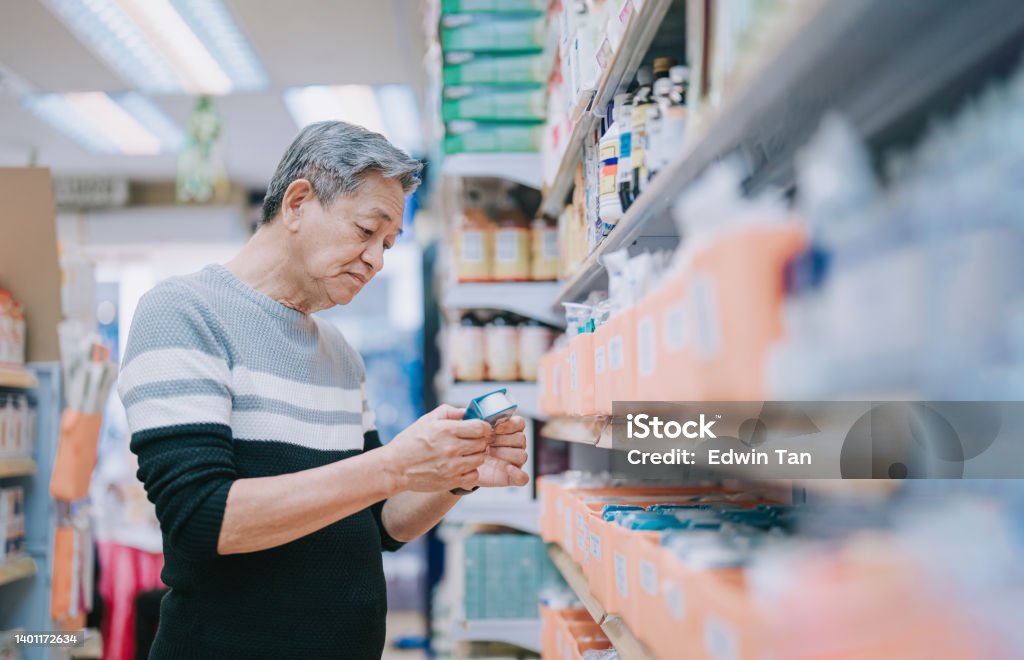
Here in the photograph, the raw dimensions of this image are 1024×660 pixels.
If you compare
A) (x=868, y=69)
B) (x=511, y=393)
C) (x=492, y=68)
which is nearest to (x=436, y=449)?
(x=868, y=69)

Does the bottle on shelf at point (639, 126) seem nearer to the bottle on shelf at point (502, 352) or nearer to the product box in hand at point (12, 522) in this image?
the bottle on shelf at point (502, 352)

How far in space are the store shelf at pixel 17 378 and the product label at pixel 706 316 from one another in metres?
3.05

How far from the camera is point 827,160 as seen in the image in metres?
0.65

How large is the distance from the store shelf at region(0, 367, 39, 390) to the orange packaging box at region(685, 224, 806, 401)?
309 centimetres

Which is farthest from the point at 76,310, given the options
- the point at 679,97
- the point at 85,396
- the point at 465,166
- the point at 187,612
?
the point at 679,97

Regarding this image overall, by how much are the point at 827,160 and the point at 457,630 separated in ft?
8.40

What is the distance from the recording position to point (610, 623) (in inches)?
52.8

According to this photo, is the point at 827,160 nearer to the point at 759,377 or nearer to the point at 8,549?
the point at 759,377

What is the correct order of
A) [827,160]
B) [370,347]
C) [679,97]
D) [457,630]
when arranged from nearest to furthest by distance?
1. [827,160]
2. [679,97]
3. [457,630]
4. [370,347]

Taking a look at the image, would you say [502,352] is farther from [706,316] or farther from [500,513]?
[706,316]

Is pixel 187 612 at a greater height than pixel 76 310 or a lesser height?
lesser

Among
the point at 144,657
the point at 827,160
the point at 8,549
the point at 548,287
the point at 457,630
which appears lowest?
the point at 144,657

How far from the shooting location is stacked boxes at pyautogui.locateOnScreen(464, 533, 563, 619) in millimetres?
2869

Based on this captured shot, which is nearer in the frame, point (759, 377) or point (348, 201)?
point (759, 377)
